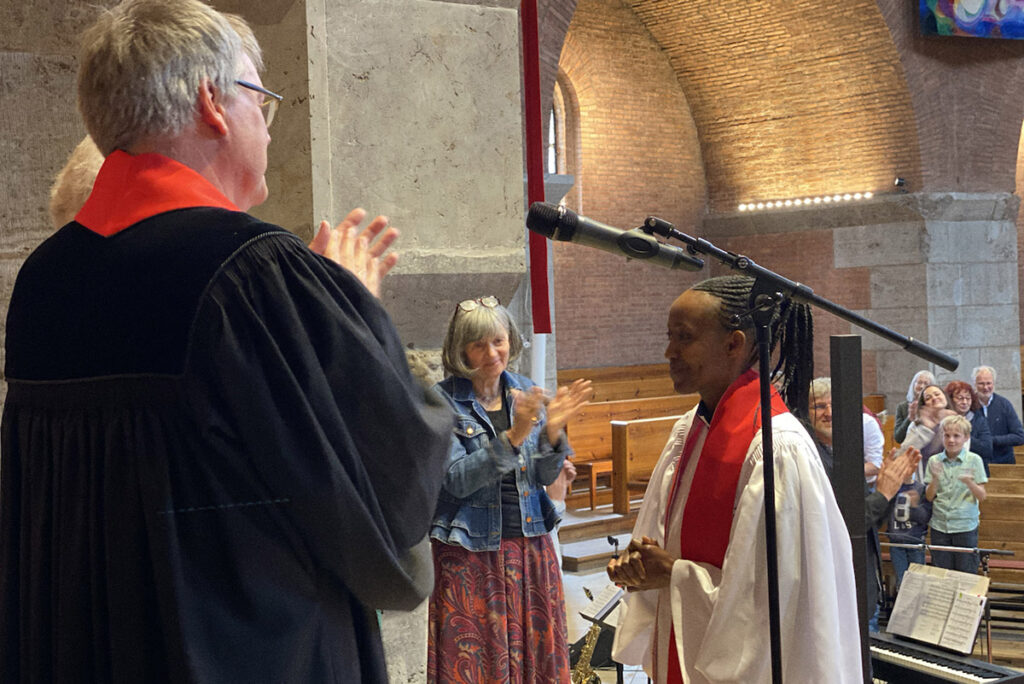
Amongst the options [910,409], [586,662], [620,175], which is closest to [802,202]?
[620,175]

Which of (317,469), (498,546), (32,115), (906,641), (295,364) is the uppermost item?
(32,115)

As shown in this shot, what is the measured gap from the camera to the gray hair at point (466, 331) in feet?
11.4

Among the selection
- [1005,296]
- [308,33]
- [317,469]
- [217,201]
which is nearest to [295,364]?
[317,469]

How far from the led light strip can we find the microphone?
10721 mm

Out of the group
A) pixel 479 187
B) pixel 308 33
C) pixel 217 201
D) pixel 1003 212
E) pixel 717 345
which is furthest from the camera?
pixel 1003 212

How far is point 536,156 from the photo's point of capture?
4.30m

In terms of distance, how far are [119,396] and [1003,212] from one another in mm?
12593

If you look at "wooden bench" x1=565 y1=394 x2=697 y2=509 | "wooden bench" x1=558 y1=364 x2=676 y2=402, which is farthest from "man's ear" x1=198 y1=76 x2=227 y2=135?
"wooden bench" x1=558 y1=364 x2=676 y2=402

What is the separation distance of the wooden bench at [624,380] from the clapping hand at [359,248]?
10518mm

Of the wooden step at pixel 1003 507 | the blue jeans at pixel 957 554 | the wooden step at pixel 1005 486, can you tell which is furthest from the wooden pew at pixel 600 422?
the blue jeans at pixel 957 554

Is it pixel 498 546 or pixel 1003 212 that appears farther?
pixel 1003 212

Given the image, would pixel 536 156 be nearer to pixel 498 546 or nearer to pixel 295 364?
pixel 498 546

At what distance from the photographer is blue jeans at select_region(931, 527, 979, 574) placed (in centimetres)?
650

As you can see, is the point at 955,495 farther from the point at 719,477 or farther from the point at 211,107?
the point at 211,107
